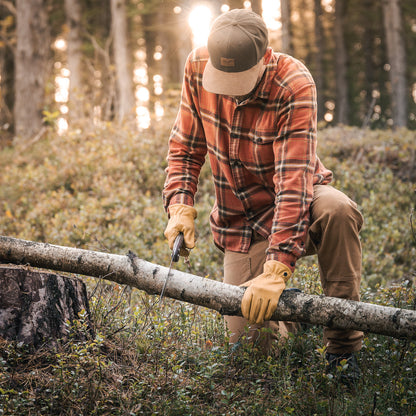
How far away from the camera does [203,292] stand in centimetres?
275

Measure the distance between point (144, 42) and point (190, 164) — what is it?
856 inches

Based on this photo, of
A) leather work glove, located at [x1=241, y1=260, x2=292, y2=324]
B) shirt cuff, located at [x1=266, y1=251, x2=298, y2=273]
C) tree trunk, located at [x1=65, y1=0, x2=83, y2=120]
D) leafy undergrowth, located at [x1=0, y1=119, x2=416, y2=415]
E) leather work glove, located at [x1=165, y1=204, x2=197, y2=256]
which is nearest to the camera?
leafy undergrowth, located at [x1=0, y1=119, x2=416, y2=415]

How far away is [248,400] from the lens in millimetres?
2385

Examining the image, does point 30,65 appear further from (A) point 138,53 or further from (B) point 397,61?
(A) point 138,53

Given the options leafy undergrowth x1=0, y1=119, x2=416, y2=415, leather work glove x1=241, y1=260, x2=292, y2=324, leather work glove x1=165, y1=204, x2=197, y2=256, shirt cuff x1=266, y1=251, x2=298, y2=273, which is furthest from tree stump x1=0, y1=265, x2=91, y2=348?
shirt cuff x1=266, y1=251, x2=298, y2=273

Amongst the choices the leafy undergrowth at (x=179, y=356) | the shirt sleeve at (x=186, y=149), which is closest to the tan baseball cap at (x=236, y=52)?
the shirt sleeve at (x=186, y=149)

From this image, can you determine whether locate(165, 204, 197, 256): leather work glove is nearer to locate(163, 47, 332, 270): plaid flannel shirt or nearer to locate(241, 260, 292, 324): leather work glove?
locate(163, 47, 332, 270): plaid flannel shirt

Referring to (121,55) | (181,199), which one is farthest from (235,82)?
(121,55)

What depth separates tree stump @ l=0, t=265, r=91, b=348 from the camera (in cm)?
259

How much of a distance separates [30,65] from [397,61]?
11.8m

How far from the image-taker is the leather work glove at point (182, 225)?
3.06 metres

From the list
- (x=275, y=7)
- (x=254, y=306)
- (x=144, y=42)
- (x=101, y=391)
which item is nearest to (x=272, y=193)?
(x=254, y=306)

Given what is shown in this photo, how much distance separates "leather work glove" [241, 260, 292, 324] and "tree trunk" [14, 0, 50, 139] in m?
10.5

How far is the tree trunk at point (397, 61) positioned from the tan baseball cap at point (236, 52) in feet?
45.6
